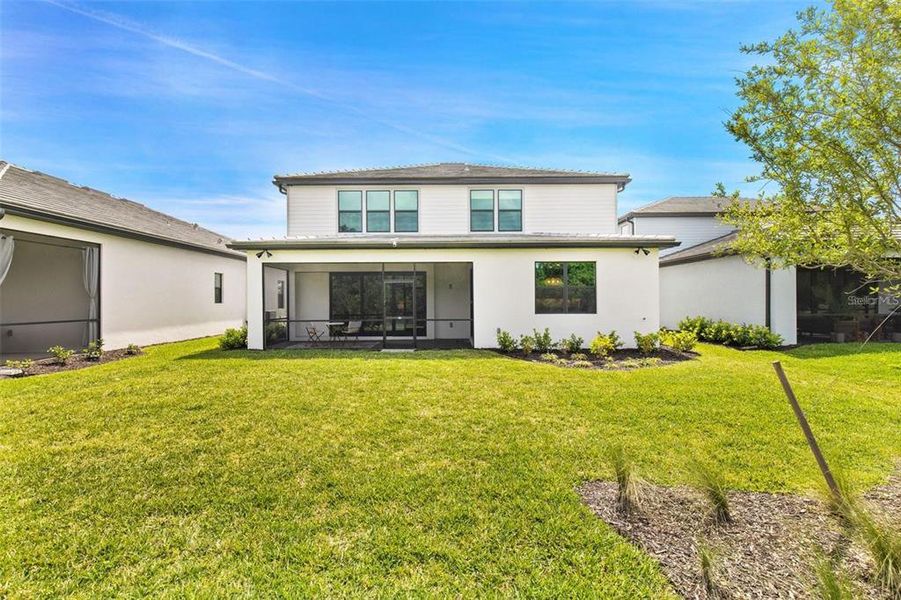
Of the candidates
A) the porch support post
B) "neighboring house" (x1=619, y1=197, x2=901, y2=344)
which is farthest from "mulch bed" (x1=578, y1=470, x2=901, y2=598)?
the porch support post

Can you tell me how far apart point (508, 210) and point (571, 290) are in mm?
4387

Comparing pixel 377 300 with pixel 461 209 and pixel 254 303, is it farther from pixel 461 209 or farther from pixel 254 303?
pixel 461 209

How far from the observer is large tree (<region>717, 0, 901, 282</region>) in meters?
2.80

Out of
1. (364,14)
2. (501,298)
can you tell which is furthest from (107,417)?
(364,14)

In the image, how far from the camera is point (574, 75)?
11.2 meters

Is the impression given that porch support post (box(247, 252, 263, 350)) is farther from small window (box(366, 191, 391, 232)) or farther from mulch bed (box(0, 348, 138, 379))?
small window (box(366, 191, 391, 232))

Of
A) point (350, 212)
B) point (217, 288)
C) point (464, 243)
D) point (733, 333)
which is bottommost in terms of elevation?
point (733, 333)

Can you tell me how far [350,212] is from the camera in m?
14.4

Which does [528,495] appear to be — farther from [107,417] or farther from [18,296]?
[18,296]

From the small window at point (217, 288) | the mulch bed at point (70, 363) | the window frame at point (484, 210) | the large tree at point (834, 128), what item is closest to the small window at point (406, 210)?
the window frame at point (484, 210)

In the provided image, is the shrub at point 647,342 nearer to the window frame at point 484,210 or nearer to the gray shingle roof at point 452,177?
the window frame at point 484,210

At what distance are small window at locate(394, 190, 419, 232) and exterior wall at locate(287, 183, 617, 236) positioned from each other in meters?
0.17

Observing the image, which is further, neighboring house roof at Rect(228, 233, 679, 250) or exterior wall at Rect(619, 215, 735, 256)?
exterior wall at Rect(619, 215, 735, 256)

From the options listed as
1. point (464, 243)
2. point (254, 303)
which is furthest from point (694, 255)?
point (254, 303)
